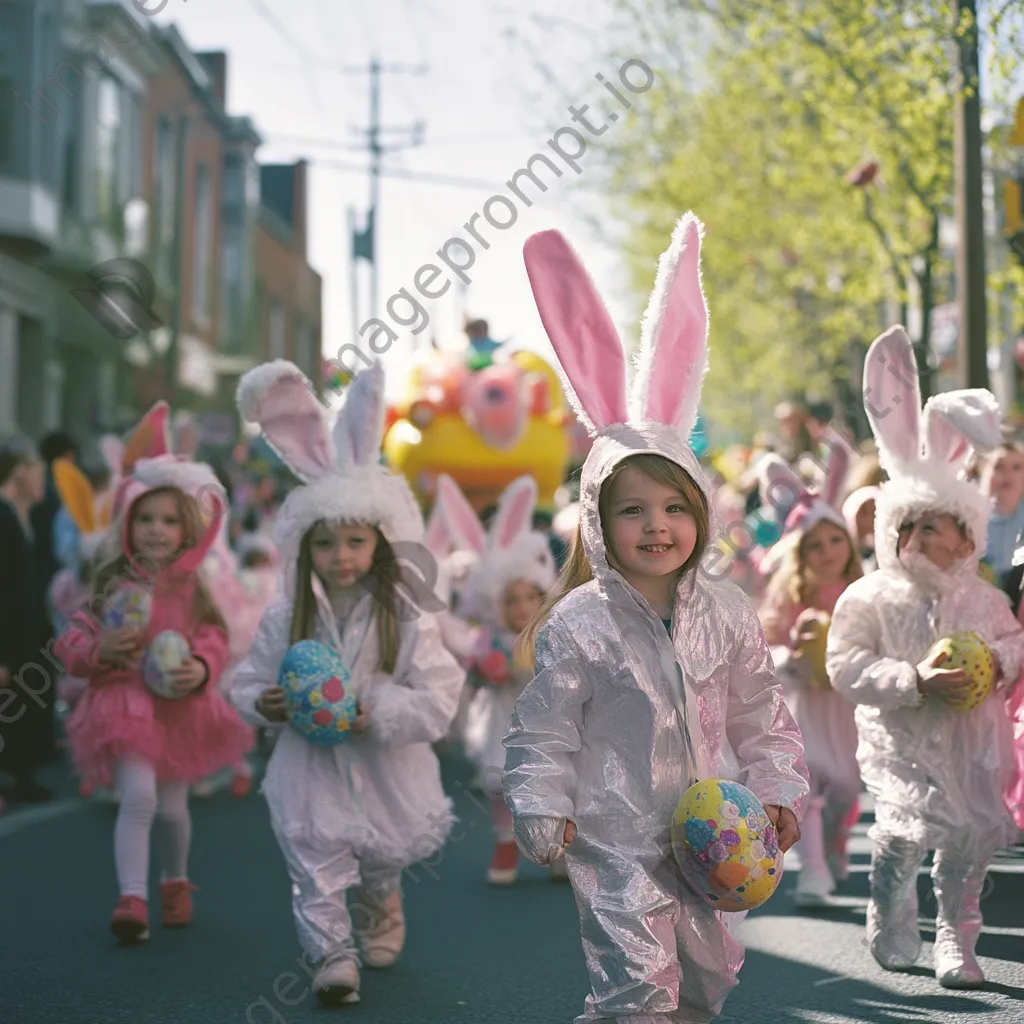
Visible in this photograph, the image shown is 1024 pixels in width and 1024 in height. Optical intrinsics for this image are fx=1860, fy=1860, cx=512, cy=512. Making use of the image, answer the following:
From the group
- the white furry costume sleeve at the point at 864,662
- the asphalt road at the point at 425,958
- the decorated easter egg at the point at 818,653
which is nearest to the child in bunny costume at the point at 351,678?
the asphalt road at the point at 425,958

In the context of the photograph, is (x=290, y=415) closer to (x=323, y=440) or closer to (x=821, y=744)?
(x=323, y=440)

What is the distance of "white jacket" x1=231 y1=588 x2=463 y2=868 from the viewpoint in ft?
21.0

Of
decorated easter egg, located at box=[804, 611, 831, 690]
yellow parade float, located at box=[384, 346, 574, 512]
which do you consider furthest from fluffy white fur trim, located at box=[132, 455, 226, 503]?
yellow parade float, located at box=[384, 346, 574, 512]

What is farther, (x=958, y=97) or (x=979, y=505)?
(x=958, y=97)

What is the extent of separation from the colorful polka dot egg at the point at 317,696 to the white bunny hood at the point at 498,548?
319 centimetres

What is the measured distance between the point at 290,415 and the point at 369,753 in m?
1.34

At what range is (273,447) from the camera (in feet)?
23.2

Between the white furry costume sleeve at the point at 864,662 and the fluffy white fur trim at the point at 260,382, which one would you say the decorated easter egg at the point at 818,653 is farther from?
the fluffy white fur trim at the point at 260,382

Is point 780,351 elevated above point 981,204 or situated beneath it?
elevated above

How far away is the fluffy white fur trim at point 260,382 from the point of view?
6.96m

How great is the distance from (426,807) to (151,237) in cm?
3210

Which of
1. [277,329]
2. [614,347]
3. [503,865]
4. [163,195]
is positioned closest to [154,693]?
[503,865]

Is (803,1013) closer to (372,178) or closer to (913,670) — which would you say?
(913,670)

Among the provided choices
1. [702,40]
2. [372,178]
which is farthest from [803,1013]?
[372,178]
